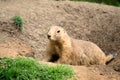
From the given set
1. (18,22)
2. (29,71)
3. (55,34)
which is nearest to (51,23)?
(18,22)

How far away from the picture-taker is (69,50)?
28.8 ft

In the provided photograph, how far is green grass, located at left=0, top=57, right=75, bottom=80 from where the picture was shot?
6734 mm

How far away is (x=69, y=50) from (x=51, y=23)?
2.22 m

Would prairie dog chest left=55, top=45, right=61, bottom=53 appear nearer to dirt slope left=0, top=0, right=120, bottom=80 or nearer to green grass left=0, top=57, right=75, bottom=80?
dirt slope left=0, top=0, right=120, bottom=80

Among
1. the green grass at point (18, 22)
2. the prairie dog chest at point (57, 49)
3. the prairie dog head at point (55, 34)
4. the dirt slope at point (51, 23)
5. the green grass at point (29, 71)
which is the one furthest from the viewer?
the green grass at point (18, 22)

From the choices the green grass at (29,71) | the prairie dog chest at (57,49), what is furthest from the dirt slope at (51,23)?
the green grass at (29,71)

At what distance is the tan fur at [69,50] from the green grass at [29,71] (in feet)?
4.80

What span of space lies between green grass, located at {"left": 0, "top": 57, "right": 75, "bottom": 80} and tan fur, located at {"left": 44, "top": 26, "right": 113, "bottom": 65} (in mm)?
1464

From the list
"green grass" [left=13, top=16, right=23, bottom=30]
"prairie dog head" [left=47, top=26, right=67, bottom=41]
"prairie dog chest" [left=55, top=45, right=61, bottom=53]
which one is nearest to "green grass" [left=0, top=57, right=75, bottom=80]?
"prairie dog head" [left=47, top=26, right=67, bottom=41]

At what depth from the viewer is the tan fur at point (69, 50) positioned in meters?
8.68

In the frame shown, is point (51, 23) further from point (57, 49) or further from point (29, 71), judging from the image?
point (29, 71)

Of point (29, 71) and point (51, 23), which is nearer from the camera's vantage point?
point (29, 71)

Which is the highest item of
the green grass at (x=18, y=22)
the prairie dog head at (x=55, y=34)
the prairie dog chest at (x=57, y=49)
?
the green grass at (x=18, y=22)

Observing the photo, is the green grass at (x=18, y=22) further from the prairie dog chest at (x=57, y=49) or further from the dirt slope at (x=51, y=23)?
the prairie dog chest at (x=57, y=49)
